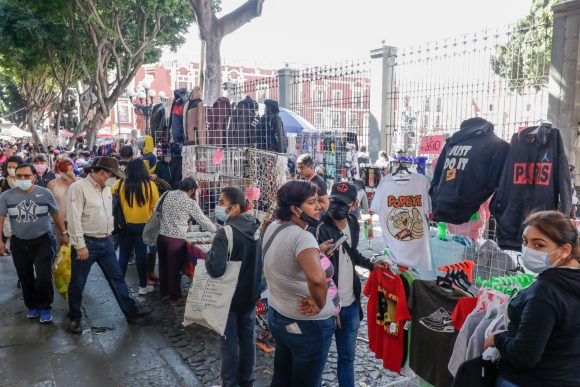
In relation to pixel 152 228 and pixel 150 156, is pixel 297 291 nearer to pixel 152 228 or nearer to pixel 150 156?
pixel 152 228

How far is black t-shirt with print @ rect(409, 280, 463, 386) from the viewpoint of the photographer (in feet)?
10.7

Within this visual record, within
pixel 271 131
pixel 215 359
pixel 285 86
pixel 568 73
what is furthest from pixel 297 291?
pixel 285 86

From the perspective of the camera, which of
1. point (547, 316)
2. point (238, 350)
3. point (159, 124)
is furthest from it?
point (159, 124)

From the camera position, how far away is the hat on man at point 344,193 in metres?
3.65

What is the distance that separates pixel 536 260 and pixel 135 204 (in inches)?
209

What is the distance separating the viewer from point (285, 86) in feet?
54.0

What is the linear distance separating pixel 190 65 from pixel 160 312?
41466mm

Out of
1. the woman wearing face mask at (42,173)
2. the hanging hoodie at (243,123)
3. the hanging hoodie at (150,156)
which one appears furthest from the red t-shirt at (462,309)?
the woman wearing face mask at (42,173)

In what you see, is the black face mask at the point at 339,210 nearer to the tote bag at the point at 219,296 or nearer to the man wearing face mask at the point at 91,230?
the tote bag at the point at 219,296

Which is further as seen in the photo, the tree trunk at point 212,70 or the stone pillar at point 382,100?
the stone pillar at point 382,100

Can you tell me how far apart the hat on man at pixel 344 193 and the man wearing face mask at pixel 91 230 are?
293 centimetres

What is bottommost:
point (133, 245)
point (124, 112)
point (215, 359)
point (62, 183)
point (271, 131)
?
point (215, 359)

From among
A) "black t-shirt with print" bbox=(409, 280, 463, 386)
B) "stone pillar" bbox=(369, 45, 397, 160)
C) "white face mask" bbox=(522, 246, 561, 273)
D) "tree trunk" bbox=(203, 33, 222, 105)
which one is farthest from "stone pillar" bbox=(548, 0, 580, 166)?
"white face mask" bbox=(522, 246, 561, 273)

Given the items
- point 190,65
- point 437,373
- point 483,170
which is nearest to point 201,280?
point 437,373
